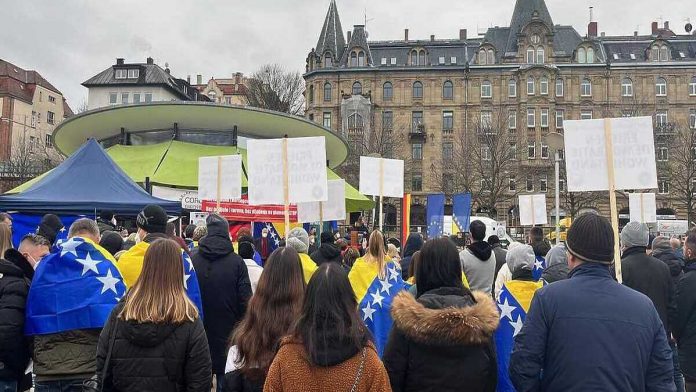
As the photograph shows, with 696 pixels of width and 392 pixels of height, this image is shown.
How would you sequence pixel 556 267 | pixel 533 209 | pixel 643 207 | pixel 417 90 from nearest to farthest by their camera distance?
pixel 556 267 < pixel 643 207 < pixel 533 209 < pixel 417 90

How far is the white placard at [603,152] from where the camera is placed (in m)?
7.25

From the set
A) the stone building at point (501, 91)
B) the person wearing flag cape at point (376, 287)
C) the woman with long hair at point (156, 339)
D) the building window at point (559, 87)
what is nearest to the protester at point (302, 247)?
the person wearing flag cape at point (376, 287)

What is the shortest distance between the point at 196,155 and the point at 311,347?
1942 cm

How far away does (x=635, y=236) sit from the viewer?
6879 mm

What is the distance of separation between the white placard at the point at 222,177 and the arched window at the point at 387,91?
58.3 m

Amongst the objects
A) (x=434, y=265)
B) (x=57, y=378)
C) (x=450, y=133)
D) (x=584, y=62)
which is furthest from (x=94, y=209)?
(x=584, y=62)

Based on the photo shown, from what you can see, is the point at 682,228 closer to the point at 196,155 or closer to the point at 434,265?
the point at 196,155

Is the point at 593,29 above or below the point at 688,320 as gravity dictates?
above

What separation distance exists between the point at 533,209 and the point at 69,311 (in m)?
15.7

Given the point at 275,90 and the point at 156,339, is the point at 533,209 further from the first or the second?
the point at 275,90

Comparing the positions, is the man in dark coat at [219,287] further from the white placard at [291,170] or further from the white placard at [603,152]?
the white placard at [603,152]

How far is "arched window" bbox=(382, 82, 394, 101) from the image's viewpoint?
69.2 m

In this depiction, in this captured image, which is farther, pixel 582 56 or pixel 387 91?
pixel 387 91

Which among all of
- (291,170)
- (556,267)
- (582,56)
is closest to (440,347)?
(556,267)
